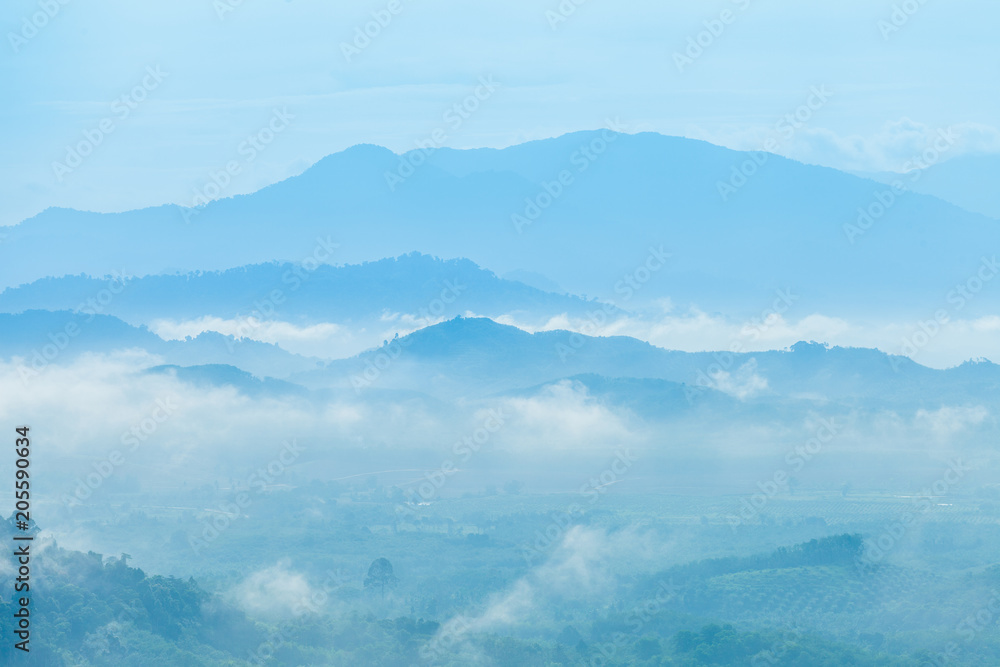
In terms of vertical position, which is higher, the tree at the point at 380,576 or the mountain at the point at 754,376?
the mountain at the point at 754,376

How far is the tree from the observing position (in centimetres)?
9475

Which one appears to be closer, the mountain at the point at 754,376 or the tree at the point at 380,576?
the tree at the point at 380,576

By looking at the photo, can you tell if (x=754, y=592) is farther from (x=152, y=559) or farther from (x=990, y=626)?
(x=152, y=559)

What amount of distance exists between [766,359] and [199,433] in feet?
294

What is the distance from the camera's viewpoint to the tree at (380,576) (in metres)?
94.8

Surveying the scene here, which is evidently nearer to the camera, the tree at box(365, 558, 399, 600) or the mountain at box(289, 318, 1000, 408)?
the tree at box(365, 558, 399, 600)

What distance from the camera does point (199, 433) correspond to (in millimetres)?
170750

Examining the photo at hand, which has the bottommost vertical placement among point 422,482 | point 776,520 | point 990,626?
point 990,626

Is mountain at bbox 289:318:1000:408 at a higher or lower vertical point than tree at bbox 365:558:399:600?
higher

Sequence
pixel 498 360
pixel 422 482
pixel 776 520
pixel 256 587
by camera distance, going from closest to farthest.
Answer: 1. pixel 256 587
2. pixel 776 520
3. pixel 422 482
4. pixel 498 360

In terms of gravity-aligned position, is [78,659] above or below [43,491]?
below

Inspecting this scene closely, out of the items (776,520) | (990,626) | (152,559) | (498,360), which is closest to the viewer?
(990,626)

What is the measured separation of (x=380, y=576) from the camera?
313ft

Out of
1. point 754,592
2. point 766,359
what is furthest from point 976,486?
point 754,592
